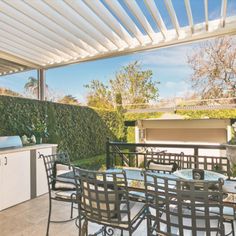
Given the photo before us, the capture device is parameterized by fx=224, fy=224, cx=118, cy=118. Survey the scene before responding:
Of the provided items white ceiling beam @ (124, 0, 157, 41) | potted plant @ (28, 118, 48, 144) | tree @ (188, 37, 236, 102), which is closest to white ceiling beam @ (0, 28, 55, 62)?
potted plant @ (28, 118, 48, 144)

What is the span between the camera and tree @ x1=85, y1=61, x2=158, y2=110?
10.9 metres

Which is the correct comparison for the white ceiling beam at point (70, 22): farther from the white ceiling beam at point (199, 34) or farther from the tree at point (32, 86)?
the tree at point (32, 86)

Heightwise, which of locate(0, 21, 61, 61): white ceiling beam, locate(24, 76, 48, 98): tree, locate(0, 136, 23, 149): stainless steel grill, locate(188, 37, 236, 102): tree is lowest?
locate(0, 136, 23, 149): stainless steel grill

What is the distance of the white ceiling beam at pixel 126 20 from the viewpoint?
2953 mm

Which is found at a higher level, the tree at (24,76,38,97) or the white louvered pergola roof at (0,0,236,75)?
the white louvered pergola roof at (0,0,236,75)

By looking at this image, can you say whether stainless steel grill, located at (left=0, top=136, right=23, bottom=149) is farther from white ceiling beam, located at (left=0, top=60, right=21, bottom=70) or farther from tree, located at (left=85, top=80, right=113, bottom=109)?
tree, located at (left=85, top=80, right=113, bottom=109)

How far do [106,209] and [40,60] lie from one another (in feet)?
13.6

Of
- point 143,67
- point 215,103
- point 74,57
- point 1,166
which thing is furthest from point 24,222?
point 143,67

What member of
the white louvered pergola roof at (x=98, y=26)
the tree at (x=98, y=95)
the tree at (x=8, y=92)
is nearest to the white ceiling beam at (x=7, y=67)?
the white louvered pergola roof at (x=98, y=26)

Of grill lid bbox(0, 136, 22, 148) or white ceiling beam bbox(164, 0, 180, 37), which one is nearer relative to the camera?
white ceiling beam bbox(164, 0, 180, 37)

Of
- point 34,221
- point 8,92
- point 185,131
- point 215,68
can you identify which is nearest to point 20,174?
point 34,221

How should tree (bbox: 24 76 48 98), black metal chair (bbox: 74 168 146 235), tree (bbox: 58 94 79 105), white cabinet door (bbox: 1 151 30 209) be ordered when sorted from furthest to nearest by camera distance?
1. tree (bbox: 58 94 79 105)
2. tree (bbox: 24 76 48 98)
3. white cabinet door (bbox: 1 151 30 209)
4. black metal chair (bbox: 74 168 146 235)

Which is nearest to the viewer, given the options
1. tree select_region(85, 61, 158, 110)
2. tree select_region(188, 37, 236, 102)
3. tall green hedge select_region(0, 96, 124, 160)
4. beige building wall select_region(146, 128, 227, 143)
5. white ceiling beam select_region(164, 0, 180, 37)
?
white ceiling beam select_region(164, 0, 180, 37)

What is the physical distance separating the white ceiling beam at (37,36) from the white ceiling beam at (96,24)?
0.83m
